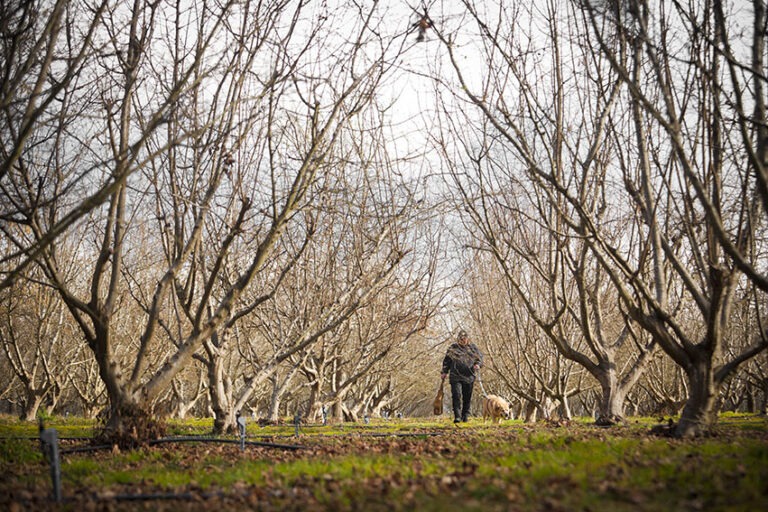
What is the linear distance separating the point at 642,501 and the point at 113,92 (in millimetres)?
9106

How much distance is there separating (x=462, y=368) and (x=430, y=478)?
10.1m

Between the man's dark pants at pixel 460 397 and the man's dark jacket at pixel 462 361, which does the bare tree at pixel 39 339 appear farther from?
the man's dark pants at pixel 460 397

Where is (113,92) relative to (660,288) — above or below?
above

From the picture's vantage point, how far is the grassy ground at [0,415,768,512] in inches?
149

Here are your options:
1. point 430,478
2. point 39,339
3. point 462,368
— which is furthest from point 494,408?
point 430,478

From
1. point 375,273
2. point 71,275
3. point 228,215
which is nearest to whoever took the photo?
point 228,215

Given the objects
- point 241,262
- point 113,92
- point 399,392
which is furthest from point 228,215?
point 399,392

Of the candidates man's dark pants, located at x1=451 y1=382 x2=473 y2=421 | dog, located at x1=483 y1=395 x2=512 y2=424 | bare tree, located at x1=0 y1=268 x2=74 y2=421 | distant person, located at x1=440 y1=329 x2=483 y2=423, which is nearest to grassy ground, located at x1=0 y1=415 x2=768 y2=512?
distant person, located at x1=440 y1=329 x2=483 y2=423

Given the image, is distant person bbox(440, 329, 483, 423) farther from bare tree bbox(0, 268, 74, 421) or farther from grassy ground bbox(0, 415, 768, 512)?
bare tree bbox(0, 268, 74, 421)

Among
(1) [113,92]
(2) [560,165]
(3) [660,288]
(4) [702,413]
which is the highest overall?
(1) [113,92]

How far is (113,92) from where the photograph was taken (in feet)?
31.5

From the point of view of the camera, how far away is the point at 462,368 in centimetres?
1457

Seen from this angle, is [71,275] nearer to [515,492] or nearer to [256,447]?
[256,447]

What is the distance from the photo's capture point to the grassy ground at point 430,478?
378 cm
